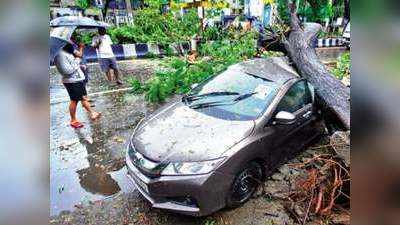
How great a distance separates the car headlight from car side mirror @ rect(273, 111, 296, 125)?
730 mm

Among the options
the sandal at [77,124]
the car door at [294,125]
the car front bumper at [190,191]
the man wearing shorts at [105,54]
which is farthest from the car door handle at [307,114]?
the sandal at [77,124]

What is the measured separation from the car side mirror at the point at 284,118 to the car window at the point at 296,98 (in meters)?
0.11

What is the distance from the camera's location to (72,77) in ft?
9.84

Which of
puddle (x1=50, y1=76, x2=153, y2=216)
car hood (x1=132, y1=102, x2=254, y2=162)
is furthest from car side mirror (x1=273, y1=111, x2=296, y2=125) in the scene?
puddle (x1=50, y1=76, x2=153, y2=216)

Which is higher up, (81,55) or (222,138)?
(81,55)

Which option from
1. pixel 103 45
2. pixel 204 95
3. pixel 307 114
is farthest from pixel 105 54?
pixel 307 114

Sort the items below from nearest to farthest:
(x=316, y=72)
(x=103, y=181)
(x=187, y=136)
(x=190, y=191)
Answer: (x=190, y=191)
(x=187, y=136)
(x=103, y=181)
(x=316, y=72)

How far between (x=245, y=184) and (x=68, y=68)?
6.48 ft

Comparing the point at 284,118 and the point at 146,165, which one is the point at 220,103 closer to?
the point at 284,118

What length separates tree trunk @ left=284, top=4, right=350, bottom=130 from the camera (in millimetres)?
3264

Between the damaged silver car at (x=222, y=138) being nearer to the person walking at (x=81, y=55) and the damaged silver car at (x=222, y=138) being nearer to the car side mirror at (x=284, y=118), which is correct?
the car side mirror at (x=284, y=118)

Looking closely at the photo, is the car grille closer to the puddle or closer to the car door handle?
the puddle

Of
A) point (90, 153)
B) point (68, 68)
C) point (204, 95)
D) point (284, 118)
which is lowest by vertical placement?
point (90, 153)
